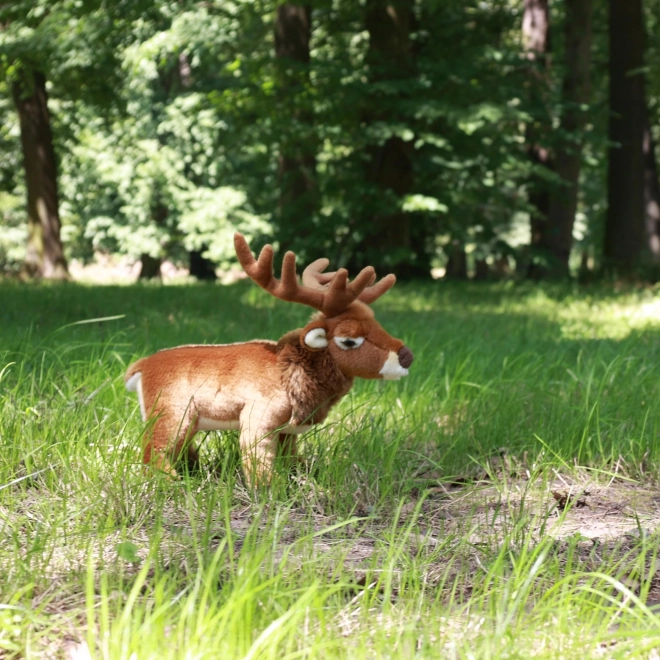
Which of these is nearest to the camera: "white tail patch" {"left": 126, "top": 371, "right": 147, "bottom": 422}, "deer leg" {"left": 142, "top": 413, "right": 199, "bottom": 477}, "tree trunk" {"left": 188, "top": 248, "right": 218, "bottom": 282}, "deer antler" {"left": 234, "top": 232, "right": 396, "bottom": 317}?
"deer leg" {"left": 142, "top": 413, "right": 199, "bottom": 477}

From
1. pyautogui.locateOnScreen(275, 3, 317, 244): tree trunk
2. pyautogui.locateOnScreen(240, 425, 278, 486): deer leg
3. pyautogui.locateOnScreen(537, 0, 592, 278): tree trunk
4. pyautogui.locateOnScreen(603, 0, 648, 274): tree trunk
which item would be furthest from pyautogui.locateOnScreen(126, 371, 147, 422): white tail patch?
pyautogui.locateOnScreen(603, 0, 648, 274): tree trunk

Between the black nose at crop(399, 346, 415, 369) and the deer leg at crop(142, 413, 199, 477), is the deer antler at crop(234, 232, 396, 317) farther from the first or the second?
the deer leg at crop(142, 413, 199, 477)

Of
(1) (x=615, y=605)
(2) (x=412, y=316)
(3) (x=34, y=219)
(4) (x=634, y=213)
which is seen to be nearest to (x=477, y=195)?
(4) (x=634, y=213)

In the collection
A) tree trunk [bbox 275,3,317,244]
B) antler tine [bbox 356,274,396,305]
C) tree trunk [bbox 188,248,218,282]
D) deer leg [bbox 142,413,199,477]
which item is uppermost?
tree trunk [bbox 275,3,317,244]

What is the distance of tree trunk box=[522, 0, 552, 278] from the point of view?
13359 mm

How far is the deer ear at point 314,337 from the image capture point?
9.59ft

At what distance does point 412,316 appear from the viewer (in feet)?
29.5

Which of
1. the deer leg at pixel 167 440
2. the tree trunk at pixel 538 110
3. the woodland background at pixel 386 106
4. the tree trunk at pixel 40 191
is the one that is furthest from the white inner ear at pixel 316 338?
the tree trunk at pixel 40 191

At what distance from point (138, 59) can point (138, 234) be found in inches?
666

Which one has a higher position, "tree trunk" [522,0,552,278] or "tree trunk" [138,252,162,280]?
"tree trunk" [522,0,552,278]

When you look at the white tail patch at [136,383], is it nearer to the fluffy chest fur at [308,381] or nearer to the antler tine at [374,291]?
the fluffy chest fur at [308,381]

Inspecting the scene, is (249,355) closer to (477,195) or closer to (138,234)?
(477,195)

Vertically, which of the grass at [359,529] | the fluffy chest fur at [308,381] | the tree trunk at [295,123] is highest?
the tree trunk at [295,123]

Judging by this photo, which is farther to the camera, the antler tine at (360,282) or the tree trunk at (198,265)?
the tree trunk at (198,265)
